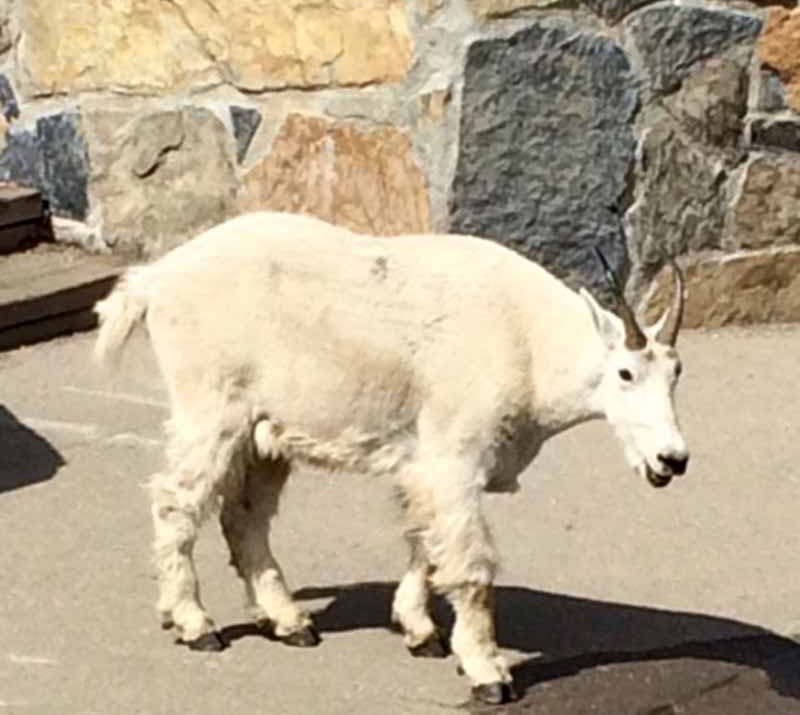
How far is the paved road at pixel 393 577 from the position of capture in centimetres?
531

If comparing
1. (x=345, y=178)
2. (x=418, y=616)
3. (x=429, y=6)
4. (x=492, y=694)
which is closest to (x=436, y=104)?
(x=429, y=6)

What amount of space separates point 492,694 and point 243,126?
4.02 meters

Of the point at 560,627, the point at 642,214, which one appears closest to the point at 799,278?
the point at 642,214

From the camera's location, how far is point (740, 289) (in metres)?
8.68

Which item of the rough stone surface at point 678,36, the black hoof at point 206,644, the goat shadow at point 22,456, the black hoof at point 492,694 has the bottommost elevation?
the goat shadow at point 22,456

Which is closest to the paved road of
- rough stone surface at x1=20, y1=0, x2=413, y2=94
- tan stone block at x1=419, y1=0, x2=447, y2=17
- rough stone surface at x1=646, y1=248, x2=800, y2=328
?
rough stone surface at x1=646, y1=248, x2=800, y2=328

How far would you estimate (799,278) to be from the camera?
28.7ft

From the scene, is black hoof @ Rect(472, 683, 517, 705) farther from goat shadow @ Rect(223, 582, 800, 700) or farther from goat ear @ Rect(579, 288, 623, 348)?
goat ear @ Rect(579, 288, 623, 348)

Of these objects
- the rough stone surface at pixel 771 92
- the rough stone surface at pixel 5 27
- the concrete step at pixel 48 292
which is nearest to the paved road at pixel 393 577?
the concrete step at pixel 48 292

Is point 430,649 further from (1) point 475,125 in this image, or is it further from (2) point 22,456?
(1) point 475,125

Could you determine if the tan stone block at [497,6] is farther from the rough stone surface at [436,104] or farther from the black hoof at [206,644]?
the black hoof at [206,644]

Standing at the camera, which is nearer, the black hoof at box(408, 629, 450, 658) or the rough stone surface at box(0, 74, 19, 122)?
the black hoof at box(408, 629, 450, 658)

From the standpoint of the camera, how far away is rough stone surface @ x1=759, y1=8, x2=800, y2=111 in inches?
336

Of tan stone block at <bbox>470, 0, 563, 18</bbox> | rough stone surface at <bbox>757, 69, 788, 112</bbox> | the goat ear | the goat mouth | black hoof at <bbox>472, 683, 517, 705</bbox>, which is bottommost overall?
black hoof at <bbox>472, 683, 517, 705</bbox>
